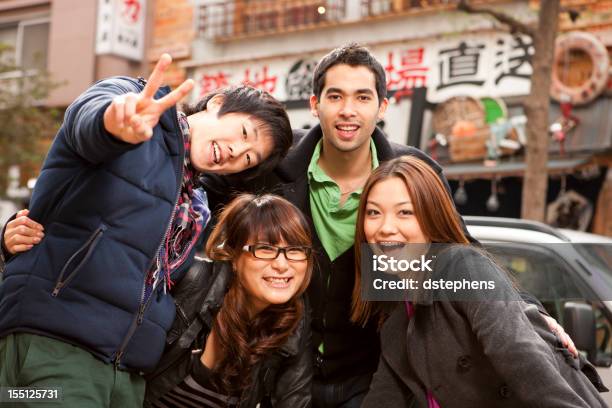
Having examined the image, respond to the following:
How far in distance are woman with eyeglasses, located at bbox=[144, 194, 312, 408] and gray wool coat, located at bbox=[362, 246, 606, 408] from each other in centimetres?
42

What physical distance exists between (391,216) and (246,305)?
26.8 inches

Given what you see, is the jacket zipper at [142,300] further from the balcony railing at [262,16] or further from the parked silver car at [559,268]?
the balcony railing at [262,16]

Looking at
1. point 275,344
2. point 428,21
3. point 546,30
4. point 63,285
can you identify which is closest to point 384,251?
point 275,344

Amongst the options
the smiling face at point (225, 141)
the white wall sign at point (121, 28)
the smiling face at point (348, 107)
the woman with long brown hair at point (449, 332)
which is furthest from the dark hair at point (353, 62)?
the white wall sign at point (121, 28)

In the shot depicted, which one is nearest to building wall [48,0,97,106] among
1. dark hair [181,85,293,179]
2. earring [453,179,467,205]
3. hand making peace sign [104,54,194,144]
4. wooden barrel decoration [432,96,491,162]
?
wooden barrel decoration [432,96,491,162]

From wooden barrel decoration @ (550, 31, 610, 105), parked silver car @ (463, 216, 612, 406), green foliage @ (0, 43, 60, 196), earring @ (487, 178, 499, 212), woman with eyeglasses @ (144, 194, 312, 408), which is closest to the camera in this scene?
woman with eyeglasses @ (144, 194, 312, 408)

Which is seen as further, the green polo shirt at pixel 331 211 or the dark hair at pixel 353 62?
the dark hair at pixel 353 62

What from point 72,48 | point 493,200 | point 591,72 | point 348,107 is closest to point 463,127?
point 493,200

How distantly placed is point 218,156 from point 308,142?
0.77 metres

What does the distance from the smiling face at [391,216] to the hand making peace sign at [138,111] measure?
2.49ft

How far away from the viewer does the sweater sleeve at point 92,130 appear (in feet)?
5.76

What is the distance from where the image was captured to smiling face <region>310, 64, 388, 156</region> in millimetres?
2773

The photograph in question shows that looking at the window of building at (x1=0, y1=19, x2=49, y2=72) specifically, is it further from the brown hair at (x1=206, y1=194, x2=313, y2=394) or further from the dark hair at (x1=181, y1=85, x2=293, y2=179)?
the brown hair at (x1=206, y1=194, x2=313, y2=394)

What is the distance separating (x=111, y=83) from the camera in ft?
6.64
